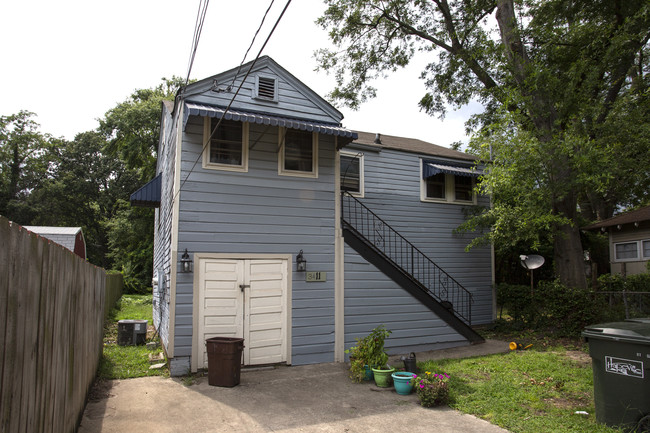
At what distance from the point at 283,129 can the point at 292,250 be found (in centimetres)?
248

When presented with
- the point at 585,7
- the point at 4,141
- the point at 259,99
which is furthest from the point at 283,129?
the point at 4,141

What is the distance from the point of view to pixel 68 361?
4.00 meters

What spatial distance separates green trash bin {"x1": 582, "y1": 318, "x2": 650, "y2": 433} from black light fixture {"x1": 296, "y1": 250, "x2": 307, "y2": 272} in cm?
499

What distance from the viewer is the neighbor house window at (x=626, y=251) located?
1669 centimetres

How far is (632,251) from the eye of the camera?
16.8 meters

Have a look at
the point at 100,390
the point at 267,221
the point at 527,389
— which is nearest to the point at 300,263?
the point at 267,221

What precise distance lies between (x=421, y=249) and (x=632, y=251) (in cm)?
1052

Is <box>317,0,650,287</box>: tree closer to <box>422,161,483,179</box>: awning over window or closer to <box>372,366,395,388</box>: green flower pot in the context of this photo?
<box>422,161,483,179</box>: awning over window

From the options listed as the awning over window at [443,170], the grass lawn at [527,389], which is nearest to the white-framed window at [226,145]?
the grass lawn at [527,389]

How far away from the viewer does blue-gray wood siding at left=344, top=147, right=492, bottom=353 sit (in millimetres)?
9133

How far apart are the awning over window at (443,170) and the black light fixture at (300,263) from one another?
5.57m

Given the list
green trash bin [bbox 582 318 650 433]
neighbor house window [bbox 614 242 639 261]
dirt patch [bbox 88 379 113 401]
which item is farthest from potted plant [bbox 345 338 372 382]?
neighbor house window [bbox 614 242 639 261]

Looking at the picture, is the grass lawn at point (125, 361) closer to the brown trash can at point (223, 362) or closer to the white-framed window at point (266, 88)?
the brown trash can at point (223, 362)

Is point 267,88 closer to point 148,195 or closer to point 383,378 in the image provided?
point 148,195
